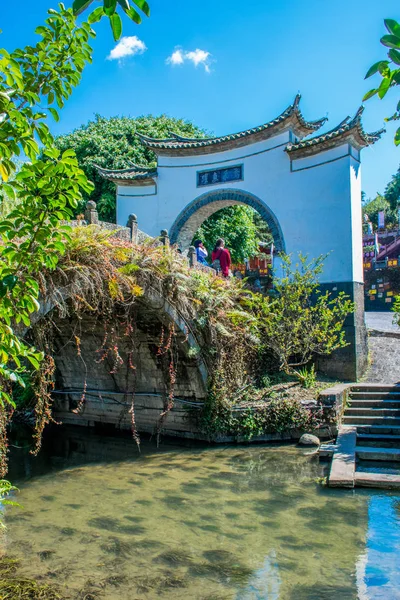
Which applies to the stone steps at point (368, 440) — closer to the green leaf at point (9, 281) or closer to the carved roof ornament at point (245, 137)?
the green leaf at point (9, 281)

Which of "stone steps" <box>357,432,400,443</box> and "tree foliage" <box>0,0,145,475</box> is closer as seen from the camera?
"tree foliage" <box>0,0,145,475</box>

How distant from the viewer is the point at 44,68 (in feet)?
8.10

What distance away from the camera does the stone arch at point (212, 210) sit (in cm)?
1276

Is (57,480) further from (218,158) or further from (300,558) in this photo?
(218,158)

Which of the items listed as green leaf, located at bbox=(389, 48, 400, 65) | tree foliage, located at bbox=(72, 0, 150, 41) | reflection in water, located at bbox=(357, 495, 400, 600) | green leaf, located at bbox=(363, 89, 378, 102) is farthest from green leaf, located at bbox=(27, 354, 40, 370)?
reflection in water, located at bbox=(357, 495, 400, 600)

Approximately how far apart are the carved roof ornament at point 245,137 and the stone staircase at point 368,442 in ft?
22.2

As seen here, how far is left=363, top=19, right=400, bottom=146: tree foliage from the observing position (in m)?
1.48

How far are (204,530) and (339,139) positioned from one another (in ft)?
30.5

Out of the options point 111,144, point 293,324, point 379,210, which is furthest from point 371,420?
point 379,210

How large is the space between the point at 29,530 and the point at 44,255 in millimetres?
4000

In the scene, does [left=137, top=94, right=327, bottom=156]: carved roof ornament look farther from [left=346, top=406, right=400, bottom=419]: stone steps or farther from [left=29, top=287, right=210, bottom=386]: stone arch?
[left=346, top=406, right=400, bottom=419]: stone steps

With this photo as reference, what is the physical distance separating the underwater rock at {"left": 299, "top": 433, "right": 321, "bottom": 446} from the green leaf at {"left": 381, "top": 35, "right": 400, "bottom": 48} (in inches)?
315

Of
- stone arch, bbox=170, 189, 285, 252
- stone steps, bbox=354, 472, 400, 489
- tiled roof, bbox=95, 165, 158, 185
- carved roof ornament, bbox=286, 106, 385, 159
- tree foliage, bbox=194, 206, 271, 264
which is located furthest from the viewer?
tree foliage, bbox=194, 206, 271, 264

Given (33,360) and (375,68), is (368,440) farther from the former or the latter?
(375,68)
